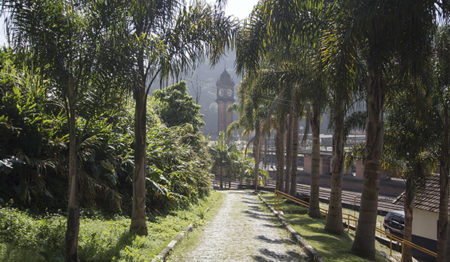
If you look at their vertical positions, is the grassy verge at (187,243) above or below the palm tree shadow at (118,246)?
below

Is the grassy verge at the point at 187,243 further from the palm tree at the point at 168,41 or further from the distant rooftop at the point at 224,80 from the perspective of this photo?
the distant rooftop at the point at 224,80

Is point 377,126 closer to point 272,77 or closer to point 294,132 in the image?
point 272,77

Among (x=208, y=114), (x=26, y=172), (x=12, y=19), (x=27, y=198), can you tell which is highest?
(x=208, y=114)

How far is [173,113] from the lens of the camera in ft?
76.7

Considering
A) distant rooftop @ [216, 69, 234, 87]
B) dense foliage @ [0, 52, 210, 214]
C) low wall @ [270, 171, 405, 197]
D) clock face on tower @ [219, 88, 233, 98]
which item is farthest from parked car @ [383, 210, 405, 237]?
clock face on tower @ [219, 88, 233, 98]

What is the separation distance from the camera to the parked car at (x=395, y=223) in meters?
16.5

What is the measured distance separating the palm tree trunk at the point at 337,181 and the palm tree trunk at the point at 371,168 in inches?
113

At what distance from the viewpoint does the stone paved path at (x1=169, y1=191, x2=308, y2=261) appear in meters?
6.91

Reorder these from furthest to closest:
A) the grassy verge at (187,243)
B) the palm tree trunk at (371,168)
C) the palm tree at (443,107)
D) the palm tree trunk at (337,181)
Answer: the palm tree trunk at (337,181) → the palm tree at (443,107) → the palm tree trunk at (371,168) → the grassy verge at (187,243)

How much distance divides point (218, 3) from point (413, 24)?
3973mm

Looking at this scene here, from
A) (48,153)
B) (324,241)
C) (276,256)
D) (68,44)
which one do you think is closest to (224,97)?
(324,241)

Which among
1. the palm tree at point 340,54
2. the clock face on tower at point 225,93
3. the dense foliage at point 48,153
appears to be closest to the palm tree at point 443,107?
the palm tree at point 340,54

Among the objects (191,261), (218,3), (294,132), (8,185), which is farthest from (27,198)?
(294,132)

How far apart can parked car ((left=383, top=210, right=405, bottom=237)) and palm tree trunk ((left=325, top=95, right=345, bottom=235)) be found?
25.4 feet
